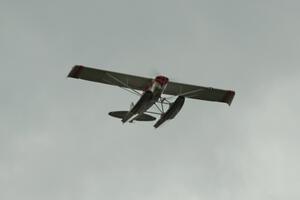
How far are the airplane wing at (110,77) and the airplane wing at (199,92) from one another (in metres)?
2.19

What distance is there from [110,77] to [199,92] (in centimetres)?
→ 672

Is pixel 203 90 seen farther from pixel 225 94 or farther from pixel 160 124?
pixel 160 124

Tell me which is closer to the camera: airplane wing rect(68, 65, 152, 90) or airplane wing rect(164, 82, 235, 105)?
airplane wing rect(68, 65, 152, 90)

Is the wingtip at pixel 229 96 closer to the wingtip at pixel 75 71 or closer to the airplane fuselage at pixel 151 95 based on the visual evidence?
the airplane fuselage at pixel 151 95

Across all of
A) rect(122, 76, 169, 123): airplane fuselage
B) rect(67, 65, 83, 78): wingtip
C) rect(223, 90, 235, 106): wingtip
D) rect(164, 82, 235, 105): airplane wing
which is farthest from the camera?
rect(223, 90, 235, 106): wingtip

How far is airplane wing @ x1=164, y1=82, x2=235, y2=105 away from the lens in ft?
177

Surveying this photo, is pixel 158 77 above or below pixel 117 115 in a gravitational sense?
above

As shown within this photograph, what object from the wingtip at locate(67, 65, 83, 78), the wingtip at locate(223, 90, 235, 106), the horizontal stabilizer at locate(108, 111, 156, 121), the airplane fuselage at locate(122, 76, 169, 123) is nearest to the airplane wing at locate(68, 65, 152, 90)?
the wingtip at locate(67, 65, 83, 78)

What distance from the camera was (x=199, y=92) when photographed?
5450cm

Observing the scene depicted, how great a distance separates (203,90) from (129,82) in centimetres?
550

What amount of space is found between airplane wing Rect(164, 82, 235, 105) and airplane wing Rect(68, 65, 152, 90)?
2185 millimetres

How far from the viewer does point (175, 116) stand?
49375 millimetres

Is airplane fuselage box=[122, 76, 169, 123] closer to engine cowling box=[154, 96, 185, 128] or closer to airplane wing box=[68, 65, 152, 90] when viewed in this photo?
engine cowling box=[154, 96, 185, 128]

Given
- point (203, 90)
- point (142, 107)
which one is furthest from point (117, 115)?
point (203, 90)
